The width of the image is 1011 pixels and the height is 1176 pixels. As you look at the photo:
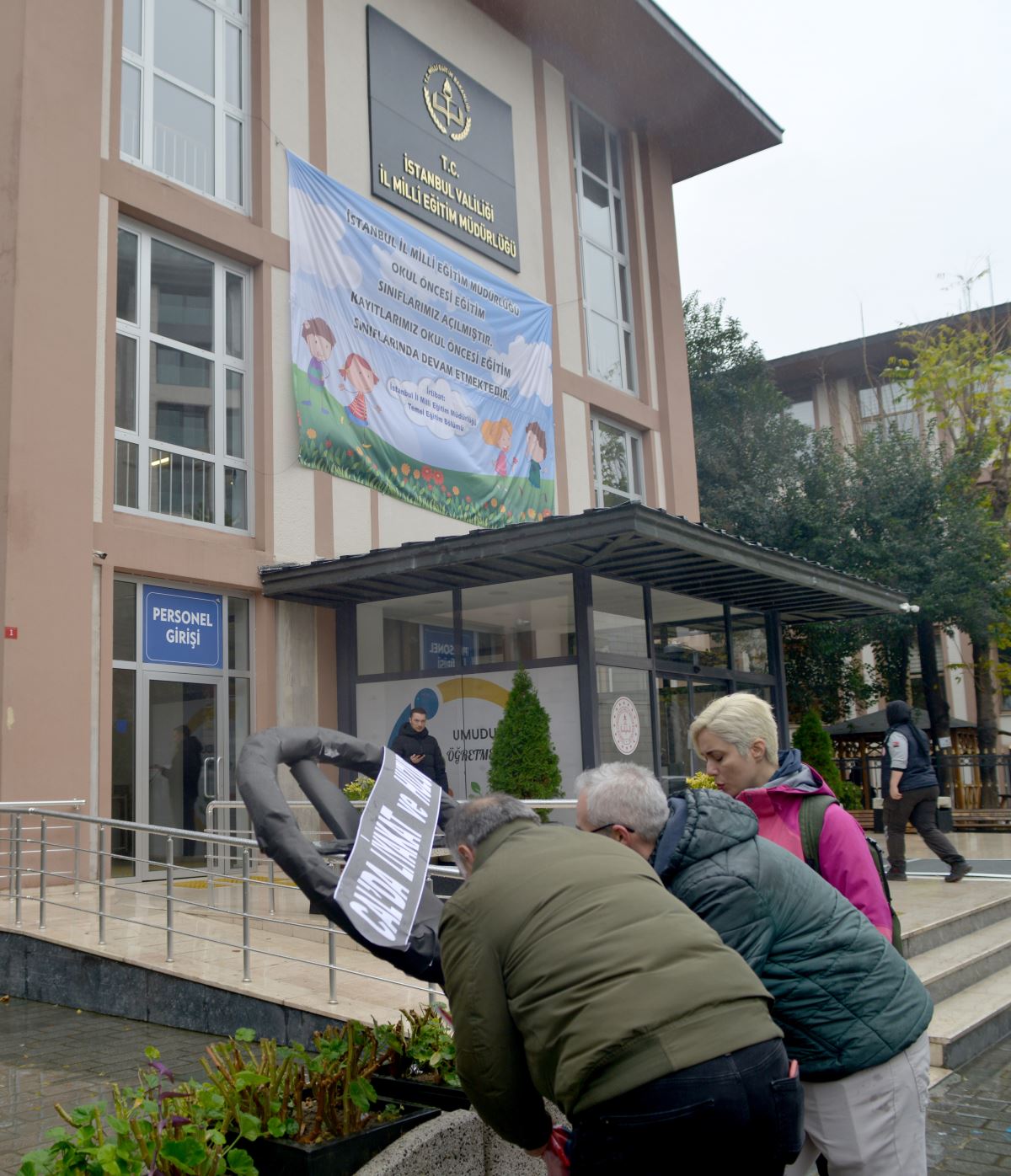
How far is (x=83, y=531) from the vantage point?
11.5 m

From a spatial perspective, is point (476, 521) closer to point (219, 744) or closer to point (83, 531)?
point (219, 744)

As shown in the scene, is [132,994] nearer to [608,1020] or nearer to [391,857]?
[391,857]

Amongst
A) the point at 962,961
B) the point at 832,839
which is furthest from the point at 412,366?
the point at 832,839

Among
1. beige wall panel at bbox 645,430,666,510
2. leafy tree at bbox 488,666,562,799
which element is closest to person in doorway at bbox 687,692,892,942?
leafy tree at bbox 488,666,562,799

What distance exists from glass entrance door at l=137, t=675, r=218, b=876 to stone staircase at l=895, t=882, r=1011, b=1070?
7.59 meters

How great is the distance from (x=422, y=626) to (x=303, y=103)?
23.6 feet

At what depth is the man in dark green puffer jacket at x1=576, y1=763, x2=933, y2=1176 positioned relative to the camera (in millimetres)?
2658

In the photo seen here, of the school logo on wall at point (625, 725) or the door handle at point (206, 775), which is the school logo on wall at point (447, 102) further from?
the door handle at point (206, 775)

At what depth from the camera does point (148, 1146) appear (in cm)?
275

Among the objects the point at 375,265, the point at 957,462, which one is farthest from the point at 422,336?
the point at 957,462

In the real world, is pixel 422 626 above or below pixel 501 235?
below

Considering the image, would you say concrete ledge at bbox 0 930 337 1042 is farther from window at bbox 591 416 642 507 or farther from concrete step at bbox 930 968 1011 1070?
window at bbox 591 416 642 507

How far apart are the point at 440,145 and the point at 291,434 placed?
19.8 feet

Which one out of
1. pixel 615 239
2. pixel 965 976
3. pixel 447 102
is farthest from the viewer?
pixel 615 239
